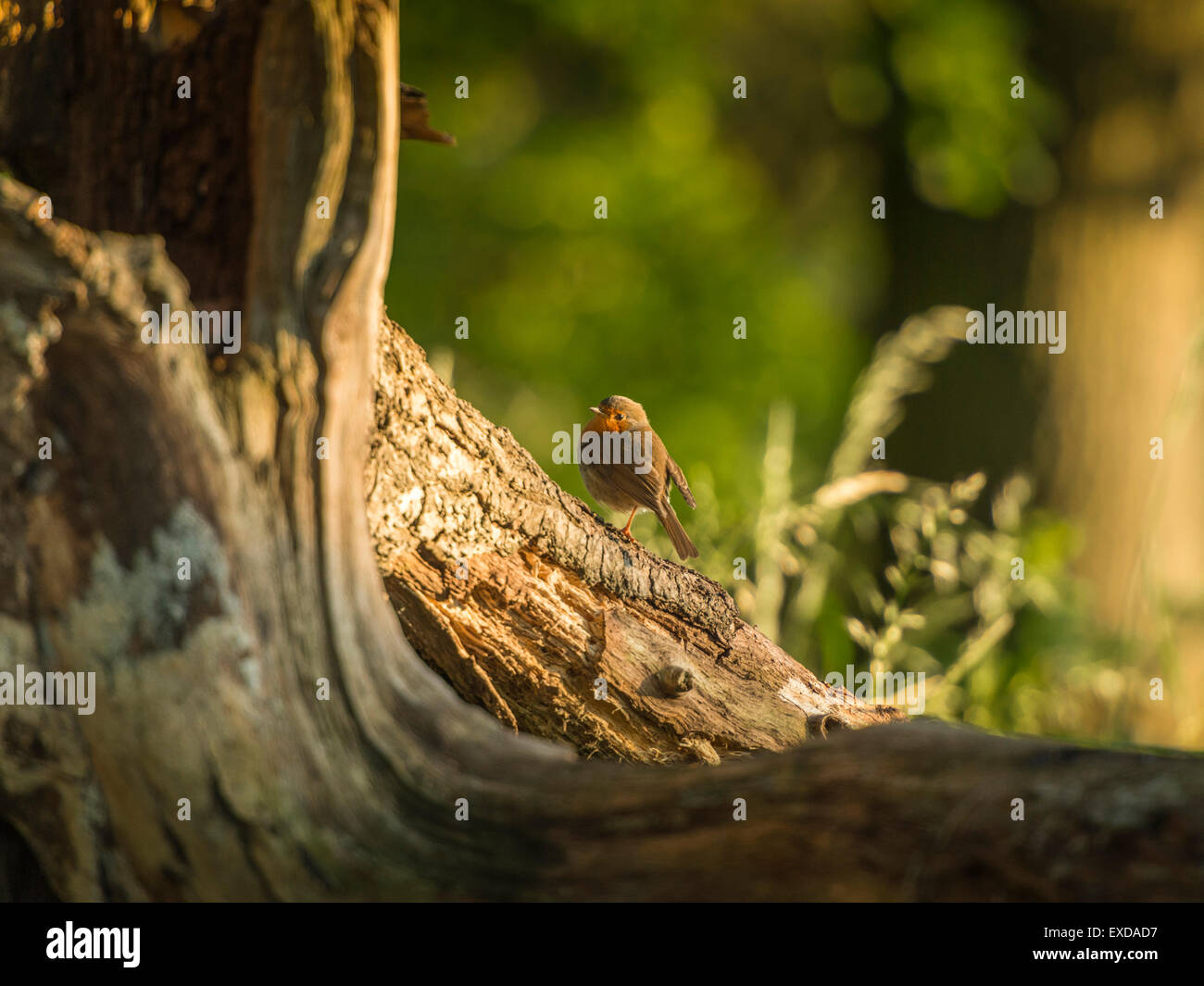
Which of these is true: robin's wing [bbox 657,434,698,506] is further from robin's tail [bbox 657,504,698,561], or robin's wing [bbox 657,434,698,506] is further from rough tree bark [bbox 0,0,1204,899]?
rough tree bark [bbox 0,0,1204,899]

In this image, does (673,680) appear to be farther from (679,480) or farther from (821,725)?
(679,480)

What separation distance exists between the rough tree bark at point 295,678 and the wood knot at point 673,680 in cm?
79

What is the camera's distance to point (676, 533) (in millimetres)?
4121

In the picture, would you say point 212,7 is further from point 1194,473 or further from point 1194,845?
point 1194,473

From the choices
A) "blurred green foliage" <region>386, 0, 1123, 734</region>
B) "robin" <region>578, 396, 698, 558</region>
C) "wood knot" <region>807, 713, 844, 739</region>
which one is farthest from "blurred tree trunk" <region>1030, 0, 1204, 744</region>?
"wood knot" <region>807, 713, 844, 739</region>

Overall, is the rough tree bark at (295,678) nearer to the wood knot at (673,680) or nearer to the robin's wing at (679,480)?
the wood knot at (673,680)

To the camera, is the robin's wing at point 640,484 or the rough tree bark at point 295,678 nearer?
the rough tree bark at point 295,678

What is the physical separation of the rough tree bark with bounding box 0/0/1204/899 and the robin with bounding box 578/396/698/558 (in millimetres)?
2179

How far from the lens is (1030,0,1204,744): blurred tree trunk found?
7.46m

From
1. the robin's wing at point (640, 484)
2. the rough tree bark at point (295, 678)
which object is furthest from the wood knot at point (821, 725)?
the robin's wing at point (640, 484)

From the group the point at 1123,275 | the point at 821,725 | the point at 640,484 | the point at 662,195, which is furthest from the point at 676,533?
the point at 662,195

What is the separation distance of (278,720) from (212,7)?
4.53ft

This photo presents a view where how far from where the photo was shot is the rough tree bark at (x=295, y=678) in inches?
65.1

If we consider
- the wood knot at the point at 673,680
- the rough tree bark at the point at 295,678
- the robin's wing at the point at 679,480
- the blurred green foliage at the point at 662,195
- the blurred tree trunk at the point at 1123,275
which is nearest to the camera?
the rough tree bark at the point at 295,678
